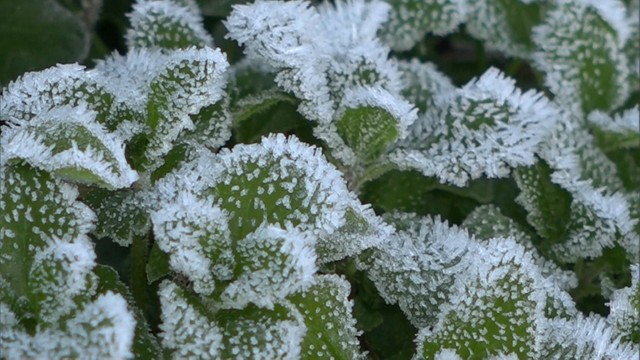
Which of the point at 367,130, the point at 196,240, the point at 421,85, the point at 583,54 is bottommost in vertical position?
the point at 196,240

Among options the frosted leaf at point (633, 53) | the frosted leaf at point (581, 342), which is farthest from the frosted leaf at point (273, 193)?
the frosted leaf at point (633, 53)

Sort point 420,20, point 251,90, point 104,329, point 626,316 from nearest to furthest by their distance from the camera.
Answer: point 104,329 < point 626,316 < point 251,90 < point 420,20

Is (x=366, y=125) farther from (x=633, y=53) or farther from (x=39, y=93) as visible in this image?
(x=633, y=53)

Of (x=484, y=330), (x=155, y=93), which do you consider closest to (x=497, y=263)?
(x=484, y=330)

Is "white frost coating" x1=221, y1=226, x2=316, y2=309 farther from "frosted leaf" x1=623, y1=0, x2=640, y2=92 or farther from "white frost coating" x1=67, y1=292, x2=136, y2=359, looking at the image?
→ "frosted leaf" x1=623, y1=0, x2=640, y2=92

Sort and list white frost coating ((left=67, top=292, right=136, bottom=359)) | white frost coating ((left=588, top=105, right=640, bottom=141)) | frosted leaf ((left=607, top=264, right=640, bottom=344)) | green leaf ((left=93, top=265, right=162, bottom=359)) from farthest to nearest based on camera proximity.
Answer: white frost coating ((left=588, top=105, right=640, bottom=141))
frosted leaf ((left=607, top=264, right=640, bottom=344))
green leaf ((left=93, top=265, right=162, bottom=359))
white frost coating ((left=67, top=292, right=136, bottom=359))

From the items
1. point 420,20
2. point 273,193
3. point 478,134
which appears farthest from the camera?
point 420,20

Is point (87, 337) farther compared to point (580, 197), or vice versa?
A: point (580, 197)

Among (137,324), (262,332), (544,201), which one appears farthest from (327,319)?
(544,201)

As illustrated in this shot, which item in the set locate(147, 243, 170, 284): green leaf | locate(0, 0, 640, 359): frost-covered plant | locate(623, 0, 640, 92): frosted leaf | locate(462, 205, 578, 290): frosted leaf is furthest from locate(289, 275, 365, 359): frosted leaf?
locate(623, 0, 640, 92): frosted leaf

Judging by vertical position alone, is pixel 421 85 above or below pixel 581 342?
above
